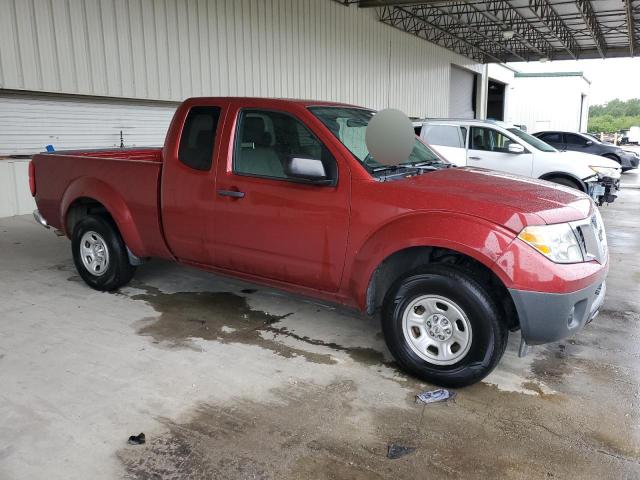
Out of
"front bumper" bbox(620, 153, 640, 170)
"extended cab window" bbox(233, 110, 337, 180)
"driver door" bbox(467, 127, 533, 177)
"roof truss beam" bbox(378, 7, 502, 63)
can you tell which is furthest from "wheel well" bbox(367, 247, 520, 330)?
"front bumper" bbox(620, 153, 640, 170)

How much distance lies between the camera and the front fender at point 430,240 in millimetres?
3121

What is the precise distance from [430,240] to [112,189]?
9.95 ft

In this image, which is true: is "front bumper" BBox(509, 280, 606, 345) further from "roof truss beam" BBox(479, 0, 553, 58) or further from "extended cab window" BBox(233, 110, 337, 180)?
"roof truss beam" BBox(479, 0, 553, 58)

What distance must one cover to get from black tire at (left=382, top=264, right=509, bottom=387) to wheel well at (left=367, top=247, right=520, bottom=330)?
0.28ft

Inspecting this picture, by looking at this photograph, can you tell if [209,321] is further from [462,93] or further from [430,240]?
[462,93]

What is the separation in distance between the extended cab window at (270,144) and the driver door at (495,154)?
6891 mm

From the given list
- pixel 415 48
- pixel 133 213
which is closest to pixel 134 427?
pixel 133 213

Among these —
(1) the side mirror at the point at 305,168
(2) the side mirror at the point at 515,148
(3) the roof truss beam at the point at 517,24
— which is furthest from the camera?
(3) the roof truss beam at the point at 517,24

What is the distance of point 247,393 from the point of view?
11.0ft

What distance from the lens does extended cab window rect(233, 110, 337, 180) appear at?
388 centimetres

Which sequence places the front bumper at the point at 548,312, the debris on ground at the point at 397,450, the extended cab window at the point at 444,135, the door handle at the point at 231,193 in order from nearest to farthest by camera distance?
the debris on ground at the point at 397,450, the front bumper at the point at 548,312, the door handle at the point at 231,193, the extended cab window at the point at 444,135

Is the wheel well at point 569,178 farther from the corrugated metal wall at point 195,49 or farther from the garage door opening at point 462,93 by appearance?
the garage door opening at point 462,93

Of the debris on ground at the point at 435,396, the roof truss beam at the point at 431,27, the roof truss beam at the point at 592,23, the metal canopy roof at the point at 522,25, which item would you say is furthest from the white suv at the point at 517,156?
the roof truss beam at the point at 592,23

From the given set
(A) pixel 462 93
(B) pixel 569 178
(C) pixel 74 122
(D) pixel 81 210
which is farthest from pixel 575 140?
(D) pixel 81 210
